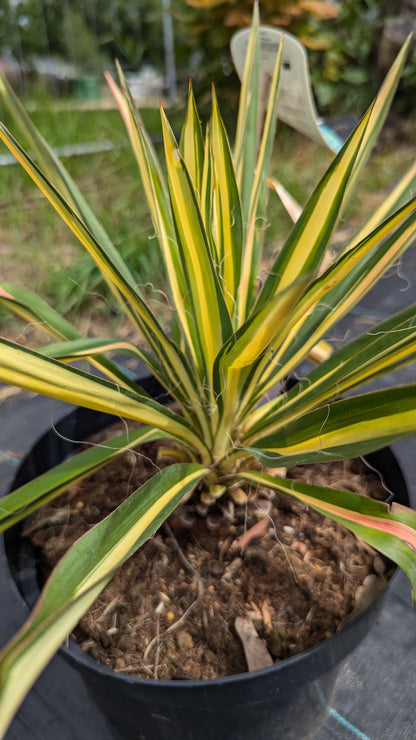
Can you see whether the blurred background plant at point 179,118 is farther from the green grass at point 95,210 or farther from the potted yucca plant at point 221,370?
the potted yucca plant at point 221,370

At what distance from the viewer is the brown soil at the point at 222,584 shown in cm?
54

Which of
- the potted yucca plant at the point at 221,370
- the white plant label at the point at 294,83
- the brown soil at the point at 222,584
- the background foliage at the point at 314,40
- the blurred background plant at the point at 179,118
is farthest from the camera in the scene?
the background foliage at the point at 314,40

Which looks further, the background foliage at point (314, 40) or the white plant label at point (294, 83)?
the background foliage at point (314, 40)

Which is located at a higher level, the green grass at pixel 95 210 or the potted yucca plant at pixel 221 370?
the potted yucca plant at pixel 221 370

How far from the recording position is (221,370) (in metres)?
0.50

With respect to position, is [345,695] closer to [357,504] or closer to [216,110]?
[357,504]

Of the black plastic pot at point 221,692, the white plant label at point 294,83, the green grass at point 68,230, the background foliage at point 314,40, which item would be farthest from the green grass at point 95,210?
the black plastic pot at point 221,692

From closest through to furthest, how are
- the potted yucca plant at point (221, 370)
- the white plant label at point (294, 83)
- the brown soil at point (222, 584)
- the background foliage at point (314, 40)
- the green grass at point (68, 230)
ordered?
1. the potted yucca plant at point (221, 370)
2. the brown soil at point (222, 584)
3. the white plant label at point (294, 83)
4. the green grass at point (68, 230)
5. the background foliage at point (314, 40)

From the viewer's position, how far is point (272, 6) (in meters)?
2.39

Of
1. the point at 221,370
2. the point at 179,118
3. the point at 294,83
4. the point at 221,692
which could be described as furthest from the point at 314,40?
the point at 221,692

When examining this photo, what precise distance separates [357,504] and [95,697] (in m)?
0.38

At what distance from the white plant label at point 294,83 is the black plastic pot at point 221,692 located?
44 centimetres

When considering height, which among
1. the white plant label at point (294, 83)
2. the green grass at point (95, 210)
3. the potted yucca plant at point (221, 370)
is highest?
the white plant label at point (294, 83)

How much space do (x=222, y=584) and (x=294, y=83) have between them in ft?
2.14
